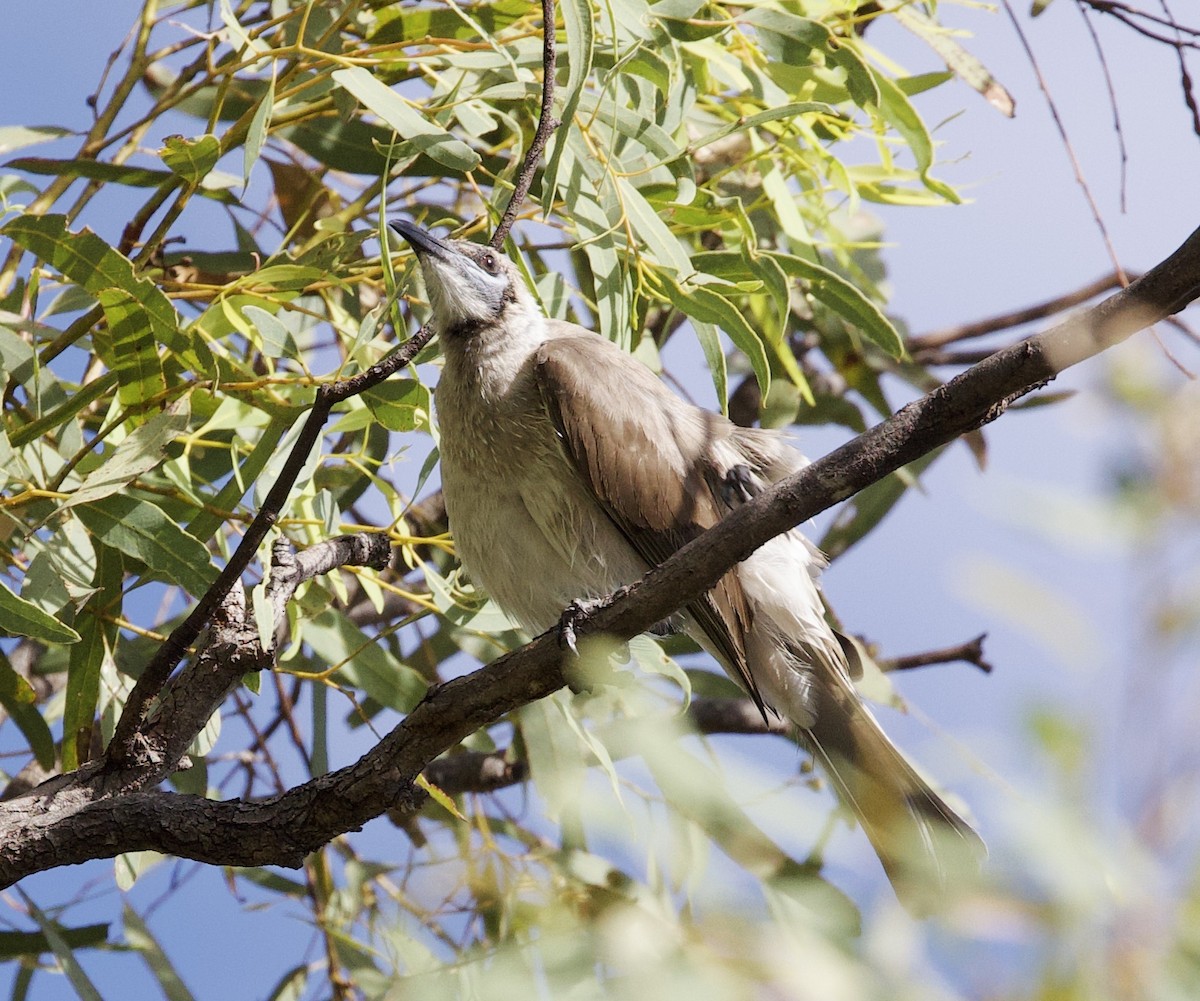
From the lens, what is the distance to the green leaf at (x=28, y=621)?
191 centimetres

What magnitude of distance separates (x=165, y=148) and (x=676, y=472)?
1114mm

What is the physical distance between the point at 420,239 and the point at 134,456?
0.97m

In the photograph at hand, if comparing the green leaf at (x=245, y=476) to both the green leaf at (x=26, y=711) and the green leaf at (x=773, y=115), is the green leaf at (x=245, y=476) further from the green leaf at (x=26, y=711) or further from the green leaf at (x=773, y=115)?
the green leaf at (x=773, y=115)

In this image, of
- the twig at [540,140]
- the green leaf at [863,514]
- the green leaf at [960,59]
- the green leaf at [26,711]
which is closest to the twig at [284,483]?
the twig at [540,140]

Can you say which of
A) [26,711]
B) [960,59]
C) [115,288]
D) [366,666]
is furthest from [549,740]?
[960,59]

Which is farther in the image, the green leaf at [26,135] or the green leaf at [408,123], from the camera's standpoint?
the green leaf at [26,135]

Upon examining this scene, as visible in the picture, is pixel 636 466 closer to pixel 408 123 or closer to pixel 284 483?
pixel 408 123

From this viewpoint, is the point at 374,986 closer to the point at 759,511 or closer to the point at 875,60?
the point at 759,511

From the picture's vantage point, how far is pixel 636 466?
2564 millimetres

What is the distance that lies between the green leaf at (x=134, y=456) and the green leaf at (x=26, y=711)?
0.46 metres

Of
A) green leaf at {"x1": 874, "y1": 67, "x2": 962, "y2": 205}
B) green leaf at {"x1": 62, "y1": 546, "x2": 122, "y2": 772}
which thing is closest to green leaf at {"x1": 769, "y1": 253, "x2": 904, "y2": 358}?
green leaf at {"x1": 874, "y1": 67, "x2": 962, "y2": 205}

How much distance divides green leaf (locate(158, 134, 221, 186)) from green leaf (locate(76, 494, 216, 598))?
1.78ft

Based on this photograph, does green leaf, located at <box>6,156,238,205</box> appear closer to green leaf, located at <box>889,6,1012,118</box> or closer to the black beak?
the black beak

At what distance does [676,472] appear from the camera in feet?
8.61
